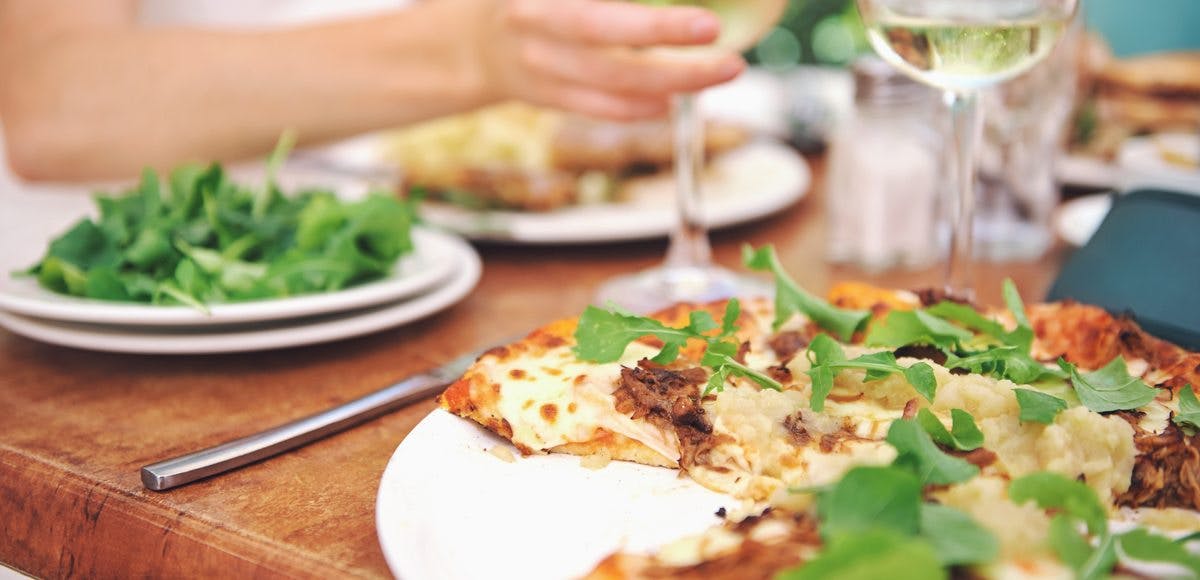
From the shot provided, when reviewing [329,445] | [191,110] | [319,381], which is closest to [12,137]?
[191,110]

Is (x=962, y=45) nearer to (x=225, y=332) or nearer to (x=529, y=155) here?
(x=225, y=332)

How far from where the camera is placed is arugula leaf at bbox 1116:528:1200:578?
0.69 meters

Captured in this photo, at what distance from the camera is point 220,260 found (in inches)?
55.9

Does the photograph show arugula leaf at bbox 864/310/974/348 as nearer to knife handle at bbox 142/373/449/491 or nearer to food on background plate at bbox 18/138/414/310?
knife handle at bbox 142/373/449/491

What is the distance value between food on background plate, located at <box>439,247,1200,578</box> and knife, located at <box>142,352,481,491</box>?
0.18 metres

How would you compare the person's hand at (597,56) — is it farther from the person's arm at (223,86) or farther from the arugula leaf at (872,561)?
the arugula leaf at (872,561)

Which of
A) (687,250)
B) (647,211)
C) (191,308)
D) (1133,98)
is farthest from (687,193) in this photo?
(1133,98)

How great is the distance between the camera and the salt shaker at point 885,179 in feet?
6.13

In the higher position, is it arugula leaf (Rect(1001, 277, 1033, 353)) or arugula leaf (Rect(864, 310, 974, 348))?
arugula leaf (Rect(864, 310, 974, 348))

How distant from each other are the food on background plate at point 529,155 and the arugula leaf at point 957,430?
126 cm

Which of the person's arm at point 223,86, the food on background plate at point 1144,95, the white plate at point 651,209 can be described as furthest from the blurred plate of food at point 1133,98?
the person's arm at point 223,86

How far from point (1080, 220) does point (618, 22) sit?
901mm

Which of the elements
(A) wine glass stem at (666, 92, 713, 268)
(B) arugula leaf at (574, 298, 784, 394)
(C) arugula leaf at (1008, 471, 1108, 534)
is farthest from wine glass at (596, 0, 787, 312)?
(C) arugula leaf at (1008, 471, 1108, 534)

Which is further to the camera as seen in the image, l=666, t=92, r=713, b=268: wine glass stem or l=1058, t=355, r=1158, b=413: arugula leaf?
l=666, t=92, r=713, b=268: wine glass stem
